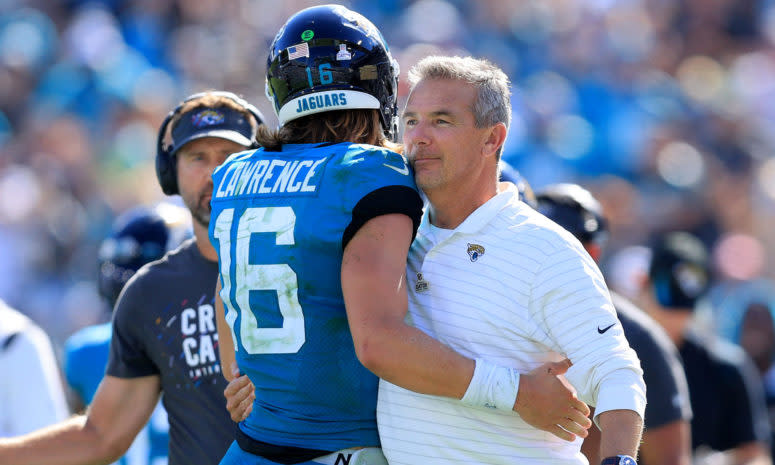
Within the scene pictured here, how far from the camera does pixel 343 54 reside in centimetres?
328

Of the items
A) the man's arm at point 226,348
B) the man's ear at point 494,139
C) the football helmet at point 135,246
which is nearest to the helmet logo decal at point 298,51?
the man's ear at point 494,139

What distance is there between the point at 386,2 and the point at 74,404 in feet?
37.7

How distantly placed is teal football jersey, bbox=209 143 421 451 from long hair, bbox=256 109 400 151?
117mm

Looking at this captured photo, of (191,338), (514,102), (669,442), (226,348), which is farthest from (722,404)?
(514,102)

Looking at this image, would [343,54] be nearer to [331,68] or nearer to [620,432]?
[331,68]

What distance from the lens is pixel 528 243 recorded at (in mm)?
3162

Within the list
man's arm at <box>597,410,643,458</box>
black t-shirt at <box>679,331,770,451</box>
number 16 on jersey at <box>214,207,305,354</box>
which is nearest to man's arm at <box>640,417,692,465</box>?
black t-shirt at <box>679,331,770,451</box>

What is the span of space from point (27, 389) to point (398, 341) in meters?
2.53

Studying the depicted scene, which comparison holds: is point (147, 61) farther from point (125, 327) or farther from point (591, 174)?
point (125, 327)

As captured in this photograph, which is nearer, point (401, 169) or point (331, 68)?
point (401, 169)

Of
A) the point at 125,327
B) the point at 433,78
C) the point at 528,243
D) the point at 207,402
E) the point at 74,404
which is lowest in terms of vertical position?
the point at 74,404

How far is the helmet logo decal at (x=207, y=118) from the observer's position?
439cm

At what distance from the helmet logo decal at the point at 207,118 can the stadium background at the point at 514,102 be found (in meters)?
5.98

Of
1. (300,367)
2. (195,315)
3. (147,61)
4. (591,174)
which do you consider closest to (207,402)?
(195,315)
